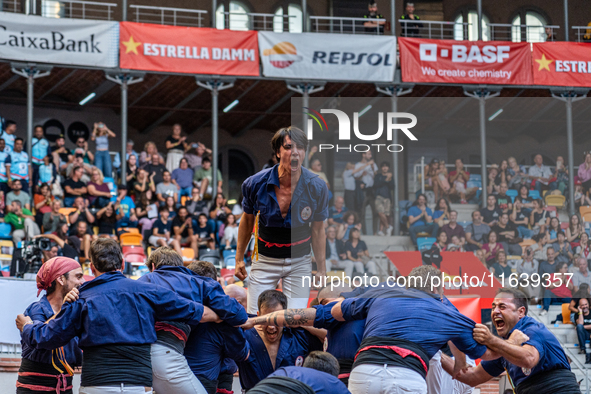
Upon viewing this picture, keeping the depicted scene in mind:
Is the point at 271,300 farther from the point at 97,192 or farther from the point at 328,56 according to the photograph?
the point at 328,56

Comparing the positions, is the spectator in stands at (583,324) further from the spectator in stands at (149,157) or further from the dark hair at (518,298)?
the spectator in stands at (149,157)

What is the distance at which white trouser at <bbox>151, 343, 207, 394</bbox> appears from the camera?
502 centimetres

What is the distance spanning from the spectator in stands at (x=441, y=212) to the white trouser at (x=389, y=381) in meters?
9.06

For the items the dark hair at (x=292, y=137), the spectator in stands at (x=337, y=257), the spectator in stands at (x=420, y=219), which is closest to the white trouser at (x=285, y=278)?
the dark hair at (x=292, y=137)

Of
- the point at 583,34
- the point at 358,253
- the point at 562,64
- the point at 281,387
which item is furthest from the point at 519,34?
the point at 281,387

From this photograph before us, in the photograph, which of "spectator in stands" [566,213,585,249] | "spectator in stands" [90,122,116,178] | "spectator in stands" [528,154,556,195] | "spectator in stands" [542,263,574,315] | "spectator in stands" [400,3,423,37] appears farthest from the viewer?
"spectator in stands" [400,3,423,37]

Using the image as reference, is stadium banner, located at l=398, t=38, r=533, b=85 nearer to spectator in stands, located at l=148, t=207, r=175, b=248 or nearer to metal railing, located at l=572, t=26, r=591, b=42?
metal railing, located at l=572, t=26, r=591, b=42

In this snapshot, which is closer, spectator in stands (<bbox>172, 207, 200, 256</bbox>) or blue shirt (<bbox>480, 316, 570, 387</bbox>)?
blue shirt (<bbox>480, 316, 570, 387</bbox>)

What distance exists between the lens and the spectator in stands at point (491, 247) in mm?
13320

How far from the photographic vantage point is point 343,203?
13711 millimetres

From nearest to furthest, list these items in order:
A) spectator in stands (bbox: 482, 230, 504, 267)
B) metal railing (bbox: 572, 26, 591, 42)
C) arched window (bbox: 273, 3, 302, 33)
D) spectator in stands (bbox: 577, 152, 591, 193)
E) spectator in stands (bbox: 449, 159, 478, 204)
A: spectator in stands (bbox: 482, 230, 504, 267), spectator in stands (bbox: 449, 159, 478, 204), spectator in stands (bbox: 577, 152, 591, 193), metal railing (bbox: 572, 26, 591, 42), arched window (bbox: 273, 3, 302, 33)

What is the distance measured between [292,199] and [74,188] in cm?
973

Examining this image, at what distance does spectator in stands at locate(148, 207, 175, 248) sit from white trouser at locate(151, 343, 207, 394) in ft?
28.8

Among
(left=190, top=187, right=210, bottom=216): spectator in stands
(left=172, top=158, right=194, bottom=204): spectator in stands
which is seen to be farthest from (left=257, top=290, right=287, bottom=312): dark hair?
(left=172, top=158, right=194, bottom=204): spectator in stands
